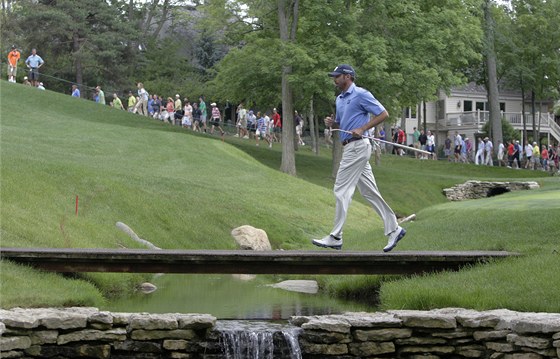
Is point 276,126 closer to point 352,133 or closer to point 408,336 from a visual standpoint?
point 352,133

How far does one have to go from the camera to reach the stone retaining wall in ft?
38.5

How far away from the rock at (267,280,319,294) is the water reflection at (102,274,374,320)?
25 centimetres

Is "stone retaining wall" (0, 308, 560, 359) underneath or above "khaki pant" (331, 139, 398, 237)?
underneath

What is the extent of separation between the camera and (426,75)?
142 feet

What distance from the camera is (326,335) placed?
40.2 feet

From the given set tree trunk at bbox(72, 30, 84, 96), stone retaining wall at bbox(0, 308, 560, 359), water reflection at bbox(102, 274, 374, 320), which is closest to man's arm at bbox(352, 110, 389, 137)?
water reflection at bbox(102, 274, 374, 320)

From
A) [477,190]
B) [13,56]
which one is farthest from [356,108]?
[13,56]

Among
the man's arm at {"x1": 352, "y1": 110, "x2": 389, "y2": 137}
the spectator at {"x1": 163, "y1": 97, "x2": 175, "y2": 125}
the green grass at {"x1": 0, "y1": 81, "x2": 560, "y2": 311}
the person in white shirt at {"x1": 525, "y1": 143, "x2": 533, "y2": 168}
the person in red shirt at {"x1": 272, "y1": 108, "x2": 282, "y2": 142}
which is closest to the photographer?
the green grass at {"x1": 0, "y1": 81, "x2": 560, "y2": 311}

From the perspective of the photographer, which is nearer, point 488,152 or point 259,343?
point 259,343

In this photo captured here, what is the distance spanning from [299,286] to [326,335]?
7598mm

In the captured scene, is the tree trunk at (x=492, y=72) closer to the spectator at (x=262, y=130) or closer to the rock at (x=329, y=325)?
the spectator at (x=262, y=130)

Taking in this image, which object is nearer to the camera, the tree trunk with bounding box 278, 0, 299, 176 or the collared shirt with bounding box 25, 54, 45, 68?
the tree trunk with bounding box 278, 0, 299, 176

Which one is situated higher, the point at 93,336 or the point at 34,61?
the point at 34,61

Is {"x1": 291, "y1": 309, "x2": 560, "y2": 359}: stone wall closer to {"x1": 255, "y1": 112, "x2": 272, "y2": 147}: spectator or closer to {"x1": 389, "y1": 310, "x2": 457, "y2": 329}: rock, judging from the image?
{"x1": 389, "y1": 310, "x2": 457, "y2": 329}: rock
